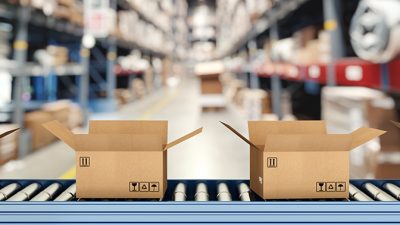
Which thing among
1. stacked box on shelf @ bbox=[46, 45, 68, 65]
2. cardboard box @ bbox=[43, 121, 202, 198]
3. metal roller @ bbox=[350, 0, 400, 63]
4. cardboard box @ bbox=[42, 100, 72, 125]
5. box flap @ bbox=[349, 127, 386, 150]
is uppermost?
stacked box on shelf @ bbox=[46, 45, 68, 65]

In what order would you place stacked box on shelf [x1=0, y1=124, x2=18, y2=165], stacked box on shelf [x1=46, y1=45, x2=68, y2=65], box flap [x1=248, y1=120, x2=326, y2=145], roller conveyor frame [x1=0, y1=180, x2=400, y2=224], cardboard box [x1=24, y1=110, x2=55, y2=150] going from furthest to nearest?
stacked box on shelf [x1=46, y1=45, x2=68, y2=65], cardboard box [x1=24, y1=110, x2=55, y2=150], stacked box on shelf [x1=0, y1=124, x2=18, y2=165], box flap [x1=248, y1=120, x2=326, y2=145], roller conveyor frame [x1=0, y1=180, x2=400, y2=224]

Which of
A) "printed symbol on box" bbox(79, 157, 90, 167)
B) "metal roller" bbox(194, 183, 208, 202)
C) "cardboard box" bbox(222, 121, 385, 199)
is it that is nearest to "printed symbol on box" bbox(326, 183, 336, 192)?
"cardboard box" bbox(222, 121, 385, 199)

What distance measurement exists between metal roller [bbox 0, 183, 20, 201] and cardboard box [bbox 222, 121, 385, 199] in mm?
750

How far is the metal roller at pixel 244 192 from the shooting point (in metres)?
1.17

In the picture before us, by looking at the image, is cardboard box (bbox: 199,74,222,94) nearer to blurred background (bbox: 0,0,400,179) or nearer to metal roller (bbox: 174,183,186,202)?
blurred background (bbox: 0,0,400,179)

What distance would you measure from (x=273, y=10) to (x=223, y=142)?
181 cm

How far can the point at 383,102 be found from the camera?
212 cm

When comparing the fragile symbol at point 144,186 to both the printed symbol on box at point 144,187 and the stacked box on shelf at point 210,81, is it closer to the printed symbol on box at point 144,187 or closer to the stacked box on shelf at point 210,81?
the printed symbol on box at point 144,187

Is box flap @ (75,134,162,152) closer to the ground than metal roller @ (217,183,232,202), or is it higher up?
higher up

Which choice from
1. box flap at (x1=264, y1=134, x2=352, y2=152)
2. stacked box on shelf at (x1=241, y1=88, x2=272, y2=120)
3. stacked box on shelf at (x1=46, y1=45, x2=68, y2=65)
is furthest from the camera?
stacked box on shelf at (x1=241, y1=88, x2=272, y2=120)

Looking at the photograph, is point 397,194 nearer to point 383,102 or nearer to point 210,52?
point 383,102

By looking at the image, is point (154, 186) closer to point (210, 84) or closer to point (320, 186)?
point (320, 186)

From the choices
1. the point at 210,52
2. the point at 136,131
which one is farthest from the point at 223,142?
the point at 210,52

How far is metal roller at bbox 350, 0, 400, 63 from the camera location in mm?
1603
